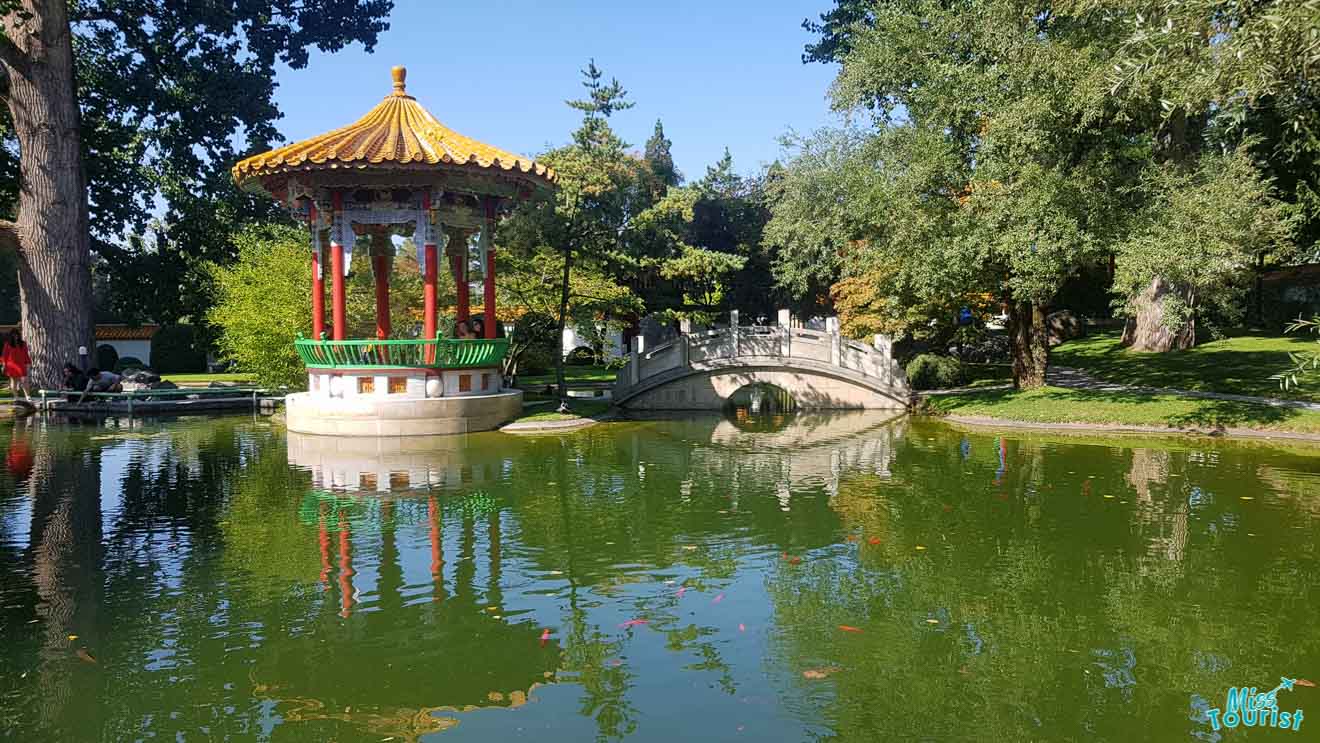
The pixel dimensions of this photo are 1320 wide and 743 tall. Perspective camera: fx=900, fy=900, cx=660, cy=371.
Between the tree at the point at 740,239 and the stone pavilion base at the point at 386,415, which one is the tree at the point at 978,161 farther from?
the tree at the point at 740,239

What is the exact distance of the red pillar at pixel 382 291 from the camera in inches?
924

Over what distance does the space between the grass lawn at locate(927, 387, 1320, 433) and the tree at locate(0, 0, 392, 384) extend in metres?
25.5

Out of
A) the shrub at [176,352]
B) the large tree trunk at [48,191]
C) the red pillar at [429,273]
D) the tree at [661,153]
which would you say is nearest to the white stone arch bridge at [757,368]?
the red pillar at [429,273]

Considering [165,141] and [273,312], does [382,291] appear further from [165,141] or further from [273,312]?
[165,141]

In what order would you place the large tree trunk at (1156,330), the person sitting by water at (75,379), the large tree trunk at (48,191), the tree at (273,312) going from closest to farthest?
the tree at (273,312) < the large tree trunk at (48,191) < the person sitting by water at (75,379) < the large tree trunk at (1156,330)

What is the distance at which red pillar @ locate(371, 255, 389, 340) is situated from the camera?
23469 millimetres

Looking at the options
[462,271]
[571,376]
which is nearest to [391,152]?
[462,271]

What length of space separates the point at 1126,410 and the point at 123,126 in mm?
33509

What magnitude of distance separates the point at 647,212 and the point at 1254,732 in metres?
19.9

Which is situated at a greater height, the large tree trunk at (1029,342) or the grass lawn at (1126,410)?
the large tree trunk at (1029,342)

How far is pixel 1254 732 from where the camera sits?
5.34 metres

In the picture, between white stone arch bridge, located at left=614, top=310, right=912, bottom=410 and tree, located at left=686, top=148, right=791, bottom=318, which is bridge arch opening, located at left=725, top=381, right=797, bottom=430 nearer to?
white stone arch bridge, located at left=614, top=310, right=912, bottom=410

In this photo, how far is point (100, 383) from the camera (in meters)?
26.0

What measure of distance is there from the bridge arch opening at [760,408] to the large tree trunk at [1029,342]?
652 cm
